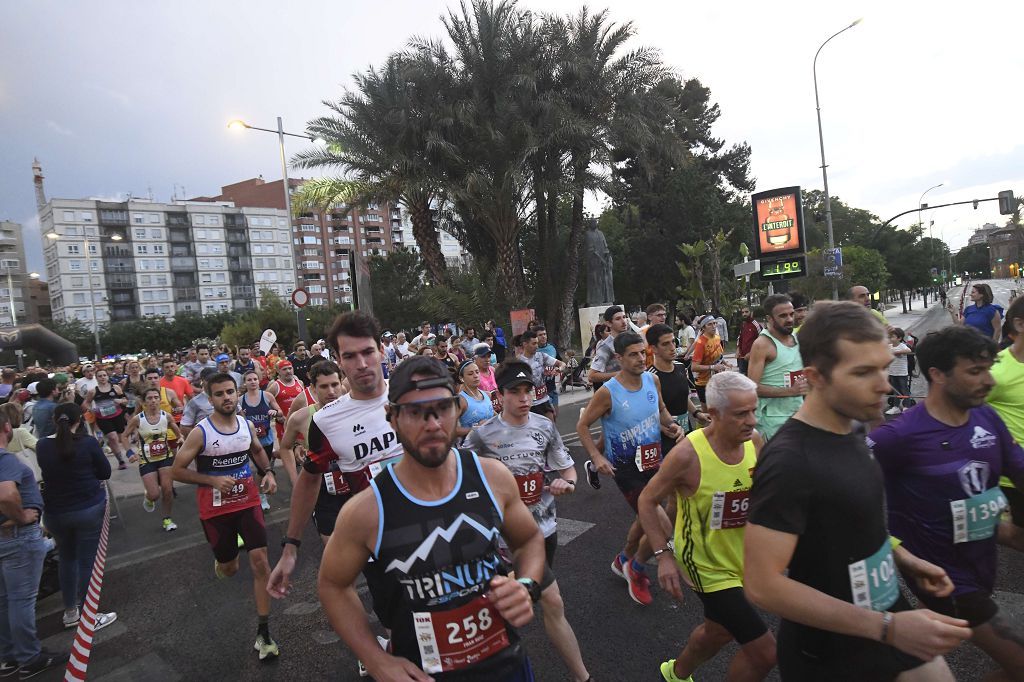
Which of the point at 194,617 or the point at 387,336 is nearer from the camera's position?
the point at 194,617

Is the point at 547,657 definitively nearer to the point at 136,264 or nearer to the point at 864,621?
the point at 864,621

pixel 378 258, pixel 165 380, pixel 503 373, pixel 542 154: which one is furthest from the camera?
pixel 378 258

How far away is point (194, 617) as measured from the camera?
4.86 m

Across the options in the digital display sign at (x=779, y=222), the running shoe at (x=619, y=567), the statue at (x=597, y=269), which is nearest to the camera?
the running shoe at (x=619, y=567)

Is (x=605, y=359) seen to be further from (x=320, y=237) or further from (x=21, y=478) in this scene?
(x=320, y=237)

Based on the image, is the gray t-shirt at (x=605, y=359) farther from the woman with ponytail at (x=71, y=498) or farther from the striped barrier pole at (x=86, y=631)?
the striped barrier pole at (x=86, y=631)

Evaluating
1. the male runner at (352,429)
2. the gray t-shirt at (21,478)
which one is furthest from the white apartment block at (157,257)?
the male runner at (352,429)

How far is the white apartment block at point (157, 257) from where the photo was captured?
87.9 metres

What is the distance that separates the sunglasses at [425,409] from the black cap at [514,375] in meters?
2.02

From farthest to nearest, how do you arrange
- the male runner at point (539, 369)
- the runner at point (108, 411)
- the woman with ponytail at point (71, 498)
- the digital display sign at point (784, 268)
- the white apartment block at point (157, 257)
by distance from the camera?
1. the white apartment block at point (157, 257)
2. the digital display sign at point (784, 268)
3. the runner at point (108, 411)
4. the male runner at point (539, 369)
5. the woman with ponytail at point (71, 498)

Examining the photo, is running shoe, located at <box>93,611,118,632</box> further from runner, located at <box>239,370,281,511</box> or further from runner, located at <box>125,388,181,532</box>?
runner, located at <box>239,370,281,511</box>

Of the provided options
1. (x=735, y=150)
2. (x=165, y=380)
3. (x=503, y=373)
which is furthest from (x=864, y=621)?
(x=735, y=150)

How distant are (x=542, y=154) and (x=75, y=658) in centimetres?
1822

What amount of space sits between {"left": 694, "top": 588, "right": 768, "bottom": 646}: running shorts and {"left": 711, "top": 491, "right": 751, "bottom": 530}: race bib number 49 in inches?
11.9
